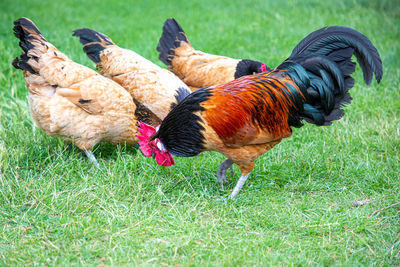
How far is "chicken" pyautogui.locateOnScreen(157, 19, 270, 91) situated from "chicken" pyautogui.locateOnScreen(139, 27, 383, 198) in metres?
1.59

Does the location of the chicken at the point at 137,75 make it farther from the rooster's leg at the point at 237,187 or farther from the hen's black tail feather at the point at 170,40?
the rooster's leg at the point at 237,187

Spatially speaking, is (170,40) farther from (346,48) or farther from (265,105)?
(346,48)

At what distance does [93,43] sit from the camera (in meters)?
5.50

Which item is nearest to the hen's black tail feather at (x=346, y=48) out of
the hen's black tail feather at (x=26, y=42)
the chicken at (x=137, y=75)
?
the chicken at (x=137, y=75)

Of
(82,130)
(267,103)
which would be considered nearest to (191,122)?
(267,103)

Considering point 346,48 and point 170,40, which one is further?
point 170,40

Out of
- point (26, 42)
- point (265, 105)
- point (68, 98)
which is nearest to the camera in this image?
point (265, 105)

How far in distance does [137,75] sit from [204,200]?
78.5 inches

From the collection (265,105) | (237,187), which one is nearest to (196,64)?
(265,105)

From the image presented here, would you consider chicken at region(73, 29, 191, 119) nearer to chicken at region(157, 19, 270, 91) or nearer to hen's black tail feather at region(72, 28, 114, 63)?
hen's black tail feather at region(72, 28, 114, 63)

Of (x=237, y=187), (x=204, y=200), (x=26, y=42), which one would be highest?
(x=26, y=42)

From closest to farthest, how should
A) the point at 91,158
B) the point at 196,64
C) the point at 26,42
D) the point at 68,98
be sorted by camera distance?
the point at 68,98, the point at 26,42, the point at 91,158, the point at 196,64

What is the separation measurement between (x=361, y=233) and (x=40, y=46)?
3937mm

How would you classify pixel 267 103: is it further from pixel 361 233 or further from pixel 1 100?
pixel 1 100
